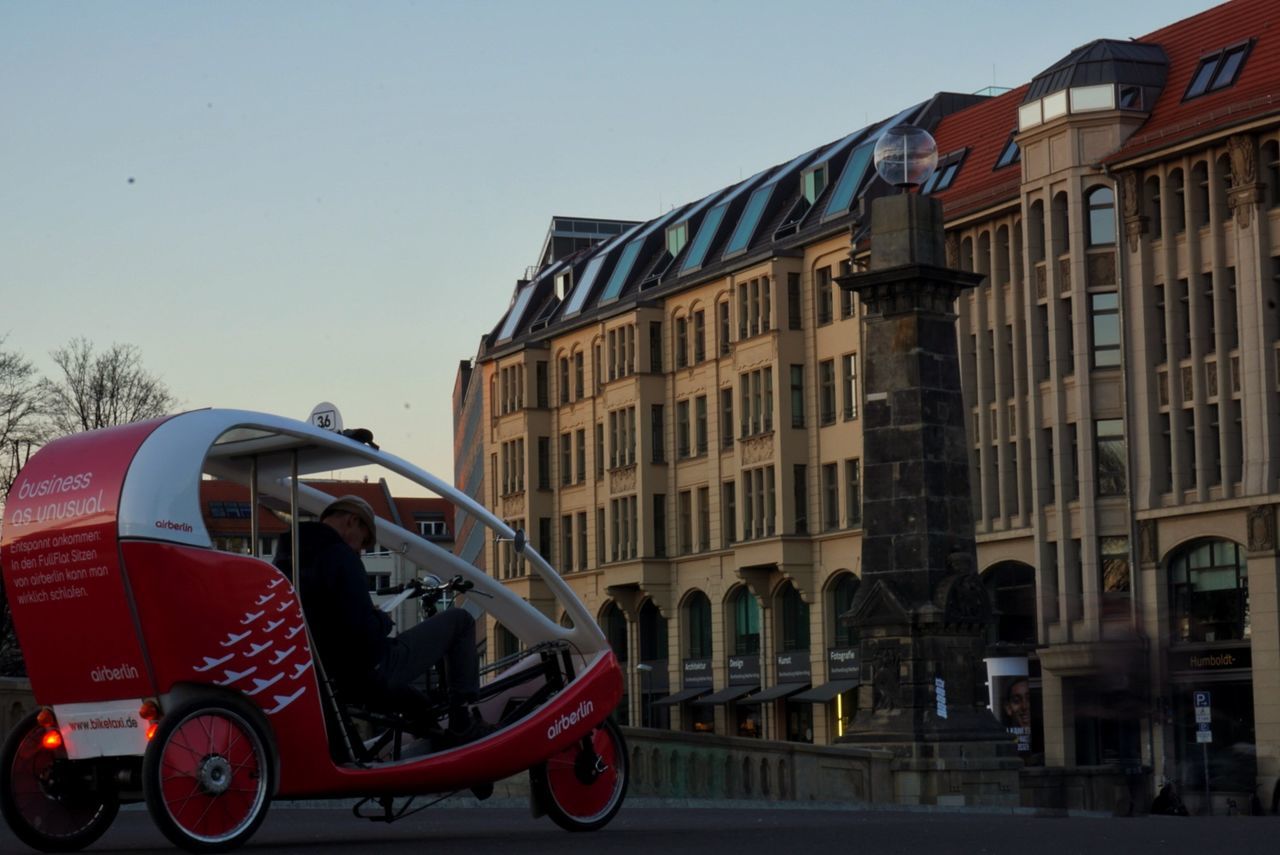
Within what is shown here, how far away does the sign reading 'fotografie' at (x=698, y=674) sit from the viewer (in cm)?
6593

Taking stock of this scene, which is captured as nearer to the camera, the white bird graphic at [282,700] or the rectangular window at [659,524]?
the white bird graphic at [282,700]

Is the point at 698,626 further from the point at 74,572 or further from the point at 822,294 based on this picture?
the point at 74,572

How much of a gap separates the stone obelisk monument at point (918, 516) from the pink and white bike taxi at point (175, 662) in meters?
16.2

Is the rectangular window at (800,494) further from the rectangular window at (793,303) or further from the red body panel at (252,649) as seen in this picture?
the red body panel at (252,649)

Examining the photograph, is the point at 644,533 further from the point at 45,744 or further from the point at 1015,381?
the point at 45,744

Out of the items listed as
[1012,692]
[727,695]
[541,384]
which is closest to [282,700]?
[1012,692]

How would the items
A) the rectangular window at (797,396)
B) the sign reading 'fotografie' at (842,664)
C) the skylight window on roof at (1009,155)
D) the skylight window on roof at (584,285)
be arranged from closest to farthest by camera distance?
the skylight window on roof at (1009,155), the sign reading 'fotografie' at (842,664), the rectangular window at (797,396), the skylight window on roof at (584,285)

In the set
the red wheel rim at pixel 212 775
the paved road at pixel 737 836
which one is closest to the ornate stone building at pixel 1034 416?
the paved road at pixel 737 836

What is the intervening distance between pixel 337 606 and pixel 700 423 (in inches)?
2216

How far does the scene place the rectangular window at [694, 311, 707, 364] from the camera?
67375 millimetres

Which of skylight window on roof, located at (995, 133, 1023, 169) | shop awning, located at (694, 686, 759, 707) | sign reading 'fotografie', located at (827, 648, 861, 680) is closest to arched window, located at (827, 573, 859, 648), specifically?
sign reading 'fotografie', located at (827, 648, 861, 680)

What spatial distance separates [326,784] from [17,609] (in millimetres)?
1601

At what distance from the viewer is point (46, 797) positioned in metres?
11.3

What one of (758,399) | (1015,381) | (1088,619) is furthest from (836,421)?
(1088,619)
